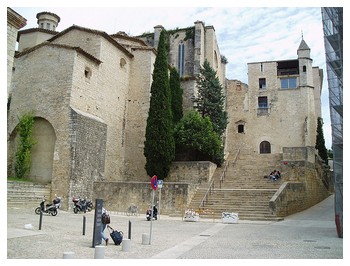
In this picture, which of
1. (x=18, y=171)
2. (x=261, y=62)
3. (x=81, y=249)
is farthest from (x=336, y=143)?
(x=261, y=62)

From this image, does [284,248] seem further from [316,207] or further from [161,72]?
[161,72]

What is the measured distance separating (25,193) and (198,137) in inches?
418

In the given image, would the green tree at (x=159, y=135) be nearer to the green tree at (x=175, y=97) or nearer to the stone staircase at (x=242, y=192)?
the stone staircase at (x=242, y=192)

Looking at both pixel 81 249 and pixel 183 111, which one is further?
pixel 183 111

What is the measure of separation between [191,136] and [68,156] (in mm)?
7827

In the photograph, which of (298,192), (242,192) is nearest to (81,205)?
(242,192)

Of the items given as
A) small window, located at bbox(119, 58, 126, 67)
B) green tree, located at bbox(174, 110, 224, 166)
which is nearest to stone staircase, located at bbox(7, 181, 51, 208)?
green tree, located at bbox(174, 110, 224, 166)

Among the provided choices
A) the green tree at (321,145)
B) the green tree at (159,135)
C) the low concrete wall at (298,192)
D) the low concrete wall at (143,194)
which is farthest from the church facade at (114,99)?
the green tree at (159,135)

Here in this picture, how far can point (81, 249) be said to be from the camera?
817cm

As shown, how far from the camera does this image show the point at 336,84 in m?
11.7

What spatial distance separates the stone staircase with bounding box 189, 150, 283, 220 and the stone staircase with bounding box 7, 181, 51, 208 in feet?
25.6

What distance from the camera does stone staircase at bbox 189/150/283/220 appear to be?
55.0 ft

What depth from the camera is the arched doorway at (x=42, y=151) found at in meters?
19.3

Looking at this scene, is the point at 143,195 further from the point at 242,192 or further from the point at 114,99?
the point at 114,99
